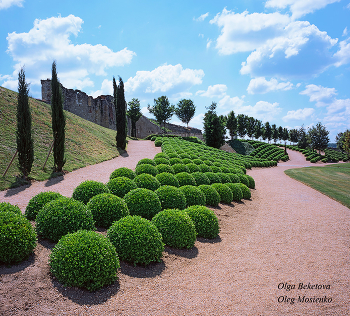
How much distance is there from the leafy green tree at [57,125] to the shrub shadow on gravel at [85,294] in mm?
11930

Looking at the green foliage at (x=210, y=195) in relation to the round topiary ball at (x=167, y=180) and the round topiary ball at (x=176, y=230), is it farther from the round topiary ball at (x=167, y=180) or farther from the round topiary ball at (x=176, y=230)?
the round topiary ball at (x=176, y=230)

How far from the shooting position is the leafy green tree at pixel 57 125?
14258mm

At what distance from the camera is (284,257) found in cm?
554

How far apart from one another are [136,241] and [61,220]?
1.68 metres

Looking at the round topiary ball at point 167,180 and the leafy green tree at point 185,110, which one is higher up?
the leafy green tree at point 185,110

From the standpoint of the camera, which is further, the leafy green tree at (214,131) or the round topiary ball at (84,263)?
the leafy green tree at (214,131)

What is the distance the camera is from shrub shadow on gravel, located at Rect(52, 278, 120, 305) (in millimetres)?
3504

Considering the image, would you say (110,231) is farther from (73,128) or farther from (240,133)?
(240,133)

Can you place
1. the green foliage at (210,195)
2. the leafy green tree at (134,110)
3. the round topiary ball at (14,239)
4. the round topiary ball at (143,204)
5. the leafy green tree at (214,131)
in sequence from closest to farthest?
the round topiary ball at (14,239), the round topiary ball at (143,204), the green foliage at (210,195), the leafy green tree at (214,131), the leafy green tree at (134,110)

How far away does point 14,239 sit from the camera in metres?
3.98

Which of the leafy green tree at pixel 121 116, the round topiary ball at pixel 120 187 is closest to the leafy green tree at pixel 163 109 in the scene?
the leafy green tree at pixel 121 116

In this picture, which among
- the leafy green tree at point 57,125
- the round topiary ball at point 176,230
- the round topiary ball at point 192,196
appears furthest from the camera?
the leafy green tree at point 57,125

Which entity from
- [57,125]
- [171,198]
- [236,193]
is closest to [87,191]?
[171,198]

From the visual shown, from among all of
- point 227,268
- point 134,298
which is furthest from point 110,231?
point 227,268
